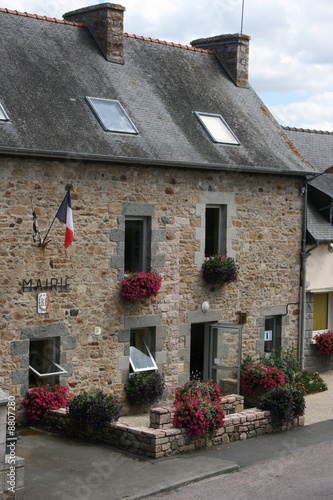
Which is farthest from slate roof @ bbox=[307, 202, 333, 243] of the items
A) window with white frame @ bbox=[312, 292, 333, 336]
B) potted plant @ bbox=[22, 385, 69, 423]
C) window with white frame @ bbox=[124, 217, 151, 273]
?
potted plant @ bbox=[22, 385, 69, 423]

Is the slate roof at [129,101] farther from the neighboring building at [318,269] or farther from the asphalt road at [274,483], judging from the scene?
the asphalt road at [274,483]

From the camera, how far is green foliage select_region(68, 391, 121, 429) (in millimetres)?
12578

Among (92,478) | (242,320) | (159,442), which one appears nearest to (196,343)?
(242,320)

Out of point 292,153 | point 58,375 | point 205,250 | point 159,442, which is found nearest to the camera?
point 159,442

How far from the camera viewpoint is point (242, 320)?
1706 cm

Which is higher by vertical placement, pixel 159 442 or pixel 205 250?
pixel 205 250

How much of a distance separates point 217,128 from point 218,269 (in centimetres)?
302

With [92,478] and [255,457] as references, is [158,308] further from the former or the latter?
[92,478]

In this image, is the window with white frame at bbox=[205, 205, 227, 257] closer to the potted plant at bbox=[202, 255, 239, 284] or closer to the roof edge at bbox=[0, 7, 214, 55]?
the potted plant at bbox=[202, 255, 239, 284]

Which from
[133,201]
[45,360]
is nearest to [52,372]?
[45,360]

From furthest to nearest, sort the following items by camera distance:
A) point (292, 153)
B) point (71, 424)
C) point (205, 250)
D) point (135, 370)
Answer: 1. point (292, 153)
2. point (205, 250)
3. point (135, 370)
4. point (71, 424)

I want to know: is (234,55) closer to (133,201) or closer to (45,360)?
(133,201)

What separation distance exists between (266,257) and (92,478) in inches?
303

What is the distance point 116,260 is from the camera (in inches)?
579
